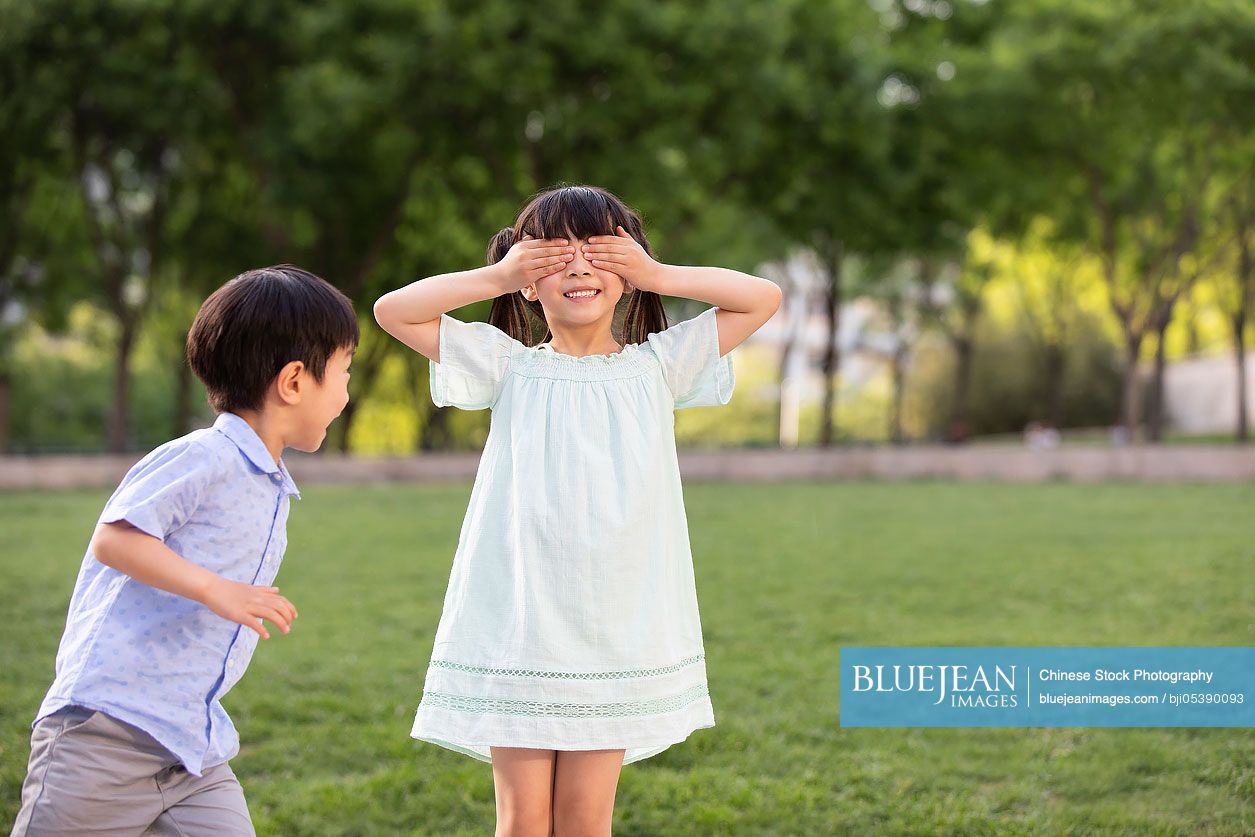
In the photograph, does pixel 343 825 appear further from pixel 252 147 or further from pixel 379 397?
pixel 379 397

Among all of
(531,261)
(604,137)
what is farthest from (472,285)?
(604,137)

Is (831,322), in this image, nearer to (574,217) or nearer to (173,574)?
(574,217)

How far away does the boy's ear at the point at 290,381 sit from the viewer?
2.80m

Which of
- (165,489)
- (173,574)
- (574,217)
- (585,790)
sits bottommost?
(585,790)

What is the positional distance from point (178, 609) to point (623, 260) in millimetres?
1304

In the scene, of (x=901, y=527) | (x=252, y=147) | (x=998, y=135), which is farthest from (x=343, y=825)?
(x=998, y=135)

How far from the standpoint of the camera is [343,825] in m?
4.69

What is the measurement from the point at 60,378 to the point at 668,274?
3769 centimetres

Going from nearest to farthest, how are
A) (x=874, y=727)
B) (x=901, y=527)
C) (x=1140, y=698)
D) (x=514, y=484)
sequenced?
1. (x=514, y=484)
2. (x=874, y=727)
3. (x=1140, y=698)
4. (x=901, y=527)

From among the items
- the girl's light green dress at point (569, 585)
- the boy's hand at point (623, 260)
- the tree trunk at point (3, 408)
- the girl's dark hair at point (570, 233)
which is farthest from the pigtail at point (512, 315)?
the tree trunk at point (3, 408)

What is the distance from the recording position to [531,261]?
10.5 ft

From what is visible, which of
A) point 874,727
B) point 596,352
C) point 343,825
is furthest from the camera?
point 874,727

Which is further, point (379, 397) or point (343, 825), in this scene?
point (379, 397)

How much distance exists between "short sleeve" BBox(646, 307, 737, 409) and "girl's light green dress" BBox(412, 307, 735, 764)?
A: 0.44 ft
